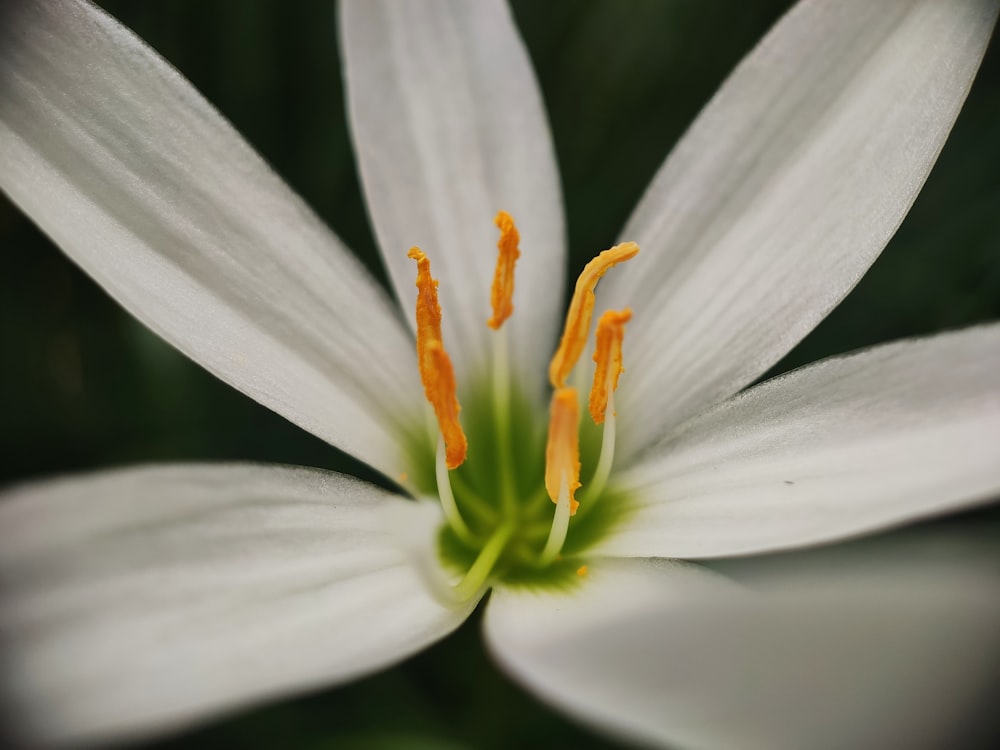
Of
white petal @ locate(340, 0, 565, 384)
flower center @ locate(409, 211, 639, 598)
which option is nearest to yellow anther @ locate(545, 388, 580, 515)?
flower center @ locate(409, 211, 639, 598)

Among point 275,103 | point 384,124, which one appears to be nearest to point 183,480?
point 384,124

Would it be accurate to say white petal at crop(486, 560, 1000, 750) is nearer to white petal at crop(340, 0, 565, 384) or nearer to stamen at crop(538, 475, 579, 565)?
stamen at crop(538, 475, 579, 565)

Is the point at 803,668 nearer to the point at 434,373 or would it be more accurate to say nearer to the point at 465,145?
the point at 434,373

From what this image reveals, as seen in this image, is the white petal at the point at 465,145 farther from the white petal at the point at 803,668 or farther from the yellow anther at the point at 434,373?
the white petal at the point at 803,668

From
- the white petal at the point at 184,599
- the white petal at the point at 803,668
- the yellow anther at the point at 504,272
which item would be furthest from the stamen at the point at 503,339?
the white petal at the point at 803,668

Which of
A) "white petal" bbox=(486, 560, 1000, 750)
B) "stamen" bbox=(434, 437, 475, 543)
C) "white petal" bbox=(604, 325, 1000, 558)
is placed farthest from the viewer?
"stamen" bbox=(434, 437, 475, 543)

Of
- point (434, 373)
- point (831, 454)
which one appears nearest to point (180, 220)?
point (434, 373)

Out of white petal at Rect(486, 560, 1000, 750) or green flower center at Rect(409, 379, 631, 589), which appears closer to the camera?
white petal at Rect(486, 560, 1000, 750)
